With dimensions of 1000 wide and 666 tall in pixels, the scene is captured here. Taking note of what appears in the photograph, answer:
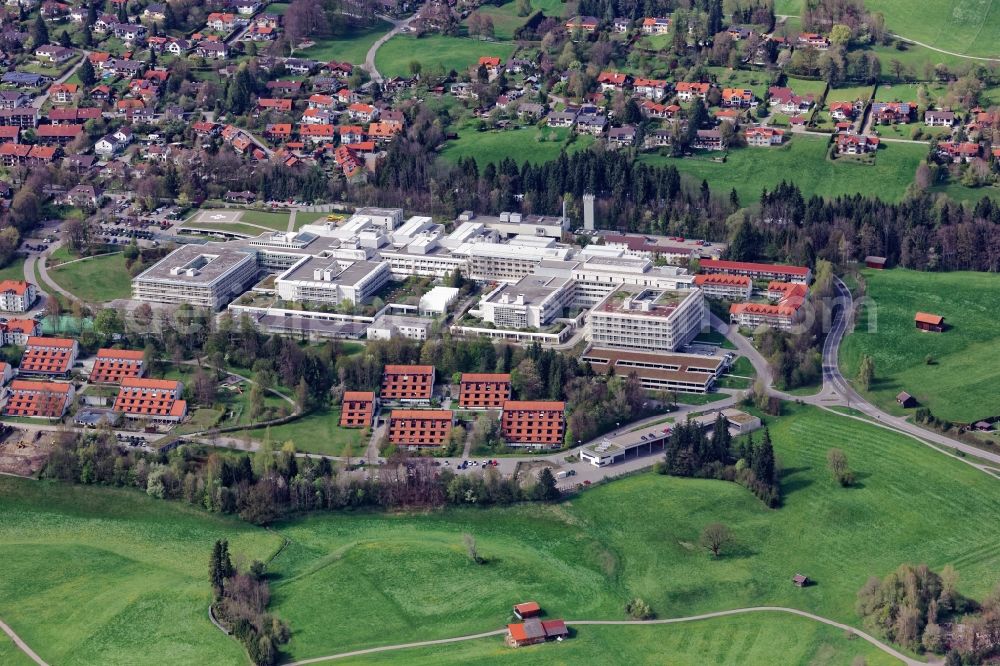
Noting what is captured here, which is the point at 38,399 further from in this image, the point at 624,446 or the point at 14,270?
the point at 624,446

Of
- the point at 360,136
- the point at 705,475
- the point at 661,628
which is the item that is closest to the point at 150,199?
the point at 360,136

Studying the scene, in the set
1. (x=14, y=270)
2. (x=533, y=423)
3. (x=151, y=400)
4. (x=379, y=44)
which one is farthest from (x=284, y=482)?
(x=379, y=44)

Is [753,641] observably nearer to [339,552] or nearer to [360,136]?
[339,552]

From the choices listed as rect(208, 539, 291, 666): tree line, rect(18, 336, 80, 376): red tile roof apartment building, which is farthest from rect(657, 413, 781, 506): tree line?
rect(18, 336, 80, 376): red tile roof apartment building

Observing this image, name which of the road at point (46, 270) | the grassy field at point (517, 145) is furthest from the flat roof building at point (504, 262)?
the road at point (46, 270)

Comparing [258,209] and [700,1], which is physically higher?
[700,1]

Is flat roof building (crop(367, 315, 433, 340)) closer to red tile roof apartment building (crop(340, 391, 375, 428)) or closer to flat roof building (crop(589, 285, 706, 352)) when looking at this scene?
red tile roof apartment building (crop(340, 391, 375, 428))
